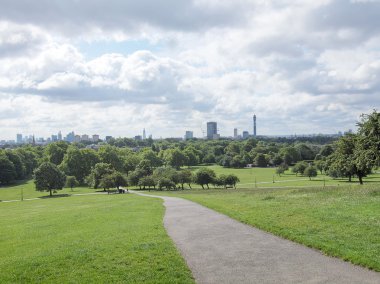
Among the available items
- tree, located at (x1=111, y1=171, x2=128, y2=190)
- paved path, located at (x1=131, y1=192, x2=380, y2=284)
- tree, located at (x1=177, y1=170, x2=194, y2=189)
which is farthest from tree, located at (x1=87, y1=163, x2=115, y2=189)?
paved path, located at (x1=131, y1=192, x2=380, y2=284)

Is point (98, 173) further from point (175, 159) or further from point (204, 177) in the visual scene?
point (175, 159)

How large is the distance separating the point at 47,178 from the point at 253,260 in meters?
74.8

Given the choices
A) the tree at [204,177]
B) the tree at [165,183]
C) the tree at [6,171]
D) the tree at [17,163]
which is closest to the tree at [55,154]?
the tree at [17,163]

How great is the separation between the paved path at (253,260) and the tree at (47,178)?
6827 cm

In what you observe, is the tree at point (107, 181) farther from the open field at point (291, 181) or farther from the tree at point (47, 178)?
the open field at point (291, 181)

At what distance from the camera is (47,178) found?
263ft

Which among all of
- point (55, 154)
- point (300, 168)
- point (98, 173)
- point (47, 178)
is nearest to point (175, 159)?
point (55, 154)

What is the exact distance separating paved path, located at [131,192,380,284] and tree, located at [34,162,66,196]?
2688 inches

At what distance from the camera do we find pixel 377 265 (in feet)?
38.1

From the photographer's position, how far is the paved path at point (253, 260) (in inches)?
443

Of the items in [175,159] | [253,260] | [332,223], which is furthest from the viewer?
[175,159]

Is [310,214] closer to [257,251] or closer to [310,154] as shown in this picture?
[257,251]

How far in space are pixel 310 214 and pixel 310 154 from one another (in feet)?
525

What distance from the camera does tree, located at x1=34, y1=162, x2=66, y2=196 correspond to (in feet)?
262
